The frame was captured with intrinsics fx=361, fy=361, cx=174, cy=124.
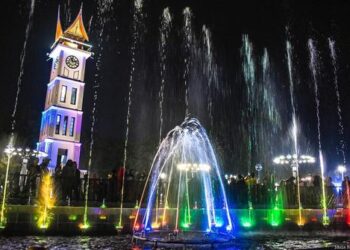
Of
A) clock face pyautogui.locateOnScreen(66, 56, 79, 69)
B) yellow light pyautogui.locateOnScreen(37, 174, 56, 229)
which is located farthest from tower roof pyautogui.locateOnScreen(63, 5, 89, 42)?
yellow light pyautogui.locateOnScreen(37, 174, 56, 229)

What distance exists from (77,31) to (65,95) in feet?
33.1

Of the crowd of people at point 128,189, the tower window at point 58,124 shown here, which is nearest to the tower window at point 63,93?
the tower window at point 58,124

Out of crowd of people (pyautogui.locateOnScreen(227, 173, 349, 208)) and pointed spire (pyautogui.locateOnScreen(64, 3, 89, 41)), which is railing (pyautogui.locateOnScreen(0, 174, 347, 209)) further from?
pointed spire (pyautogui.locateOnScreen(64, 3, 89, 41))

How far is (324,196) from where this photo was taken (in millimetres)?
17625

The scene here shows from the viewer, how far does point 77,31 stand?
52.4 metres

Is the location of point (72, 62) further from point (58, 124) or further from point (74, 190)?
point (74, 190)

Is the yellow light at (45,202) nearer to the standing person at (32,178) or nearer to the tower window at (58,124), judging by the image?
the standing person at (32,178)

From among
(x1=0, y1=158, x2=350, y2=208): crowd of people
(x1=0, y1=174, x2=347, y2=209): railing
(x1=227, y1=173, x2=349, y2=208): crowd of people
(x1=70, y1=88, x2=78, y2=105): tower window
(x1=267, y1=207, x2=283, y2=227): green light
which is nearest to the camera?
(x1=0, y1=174, x2=347, y2=209): railing

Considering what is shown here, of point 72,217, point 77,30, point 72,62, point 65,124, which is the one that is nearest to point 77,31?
point 77,30

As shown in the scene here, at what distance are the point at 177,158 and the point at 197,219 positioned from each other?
5.39 metres

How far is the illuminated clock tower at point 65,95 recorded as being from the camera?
4759 cm

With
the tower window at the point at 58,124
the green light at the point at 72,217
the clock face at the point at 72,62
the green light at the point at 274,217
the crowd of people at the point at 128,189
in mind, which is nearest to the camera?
the green light at the point at 72,217

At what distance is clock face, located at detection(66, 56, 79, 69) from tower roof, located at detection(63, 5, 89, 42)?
3.23m

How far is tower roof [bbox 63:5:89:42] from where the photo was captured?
51406mm
